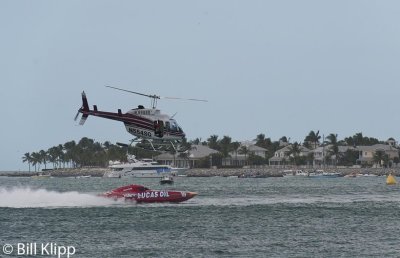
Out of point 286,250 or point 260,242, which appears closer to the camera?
point 286,250

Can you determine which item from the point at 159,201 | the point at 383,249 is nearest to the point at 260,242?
the point at 383,249

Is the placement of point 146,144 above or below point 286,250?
above

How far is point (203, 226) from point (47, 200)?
27.9 meters

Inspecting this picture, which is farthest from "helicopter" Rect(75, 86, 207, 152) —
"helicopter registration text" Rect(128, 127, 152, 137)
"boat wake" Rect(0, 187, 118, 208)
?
"boat wake" Rect(0, 187, 118, 208)

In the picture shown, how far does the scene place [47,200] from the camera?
87.0m

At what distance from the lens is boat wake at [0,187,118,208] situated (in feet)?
276

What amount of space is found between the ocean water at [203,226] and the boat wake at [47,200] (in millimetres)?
103

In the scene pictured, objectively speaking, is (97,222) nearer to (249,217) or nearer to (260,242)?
(249,217)

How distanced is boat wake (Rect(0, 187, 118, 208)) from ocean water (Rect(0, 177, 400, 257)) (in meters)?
0.10

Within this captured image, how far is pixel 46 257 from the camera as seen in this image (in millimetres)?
47750

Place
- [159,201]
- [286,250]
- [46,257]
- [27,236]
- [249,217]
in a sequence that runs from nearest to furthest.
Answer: [46,257] < [286,250] < [27,236] < [249,217] < [159,201]

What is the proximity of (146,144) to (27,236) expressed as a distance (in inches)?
759

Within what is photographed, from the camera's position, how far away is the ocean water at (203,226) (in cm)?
5125

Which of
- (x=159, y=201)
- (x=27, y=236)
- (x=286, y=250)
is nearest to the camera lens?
(x=286, y=250)
